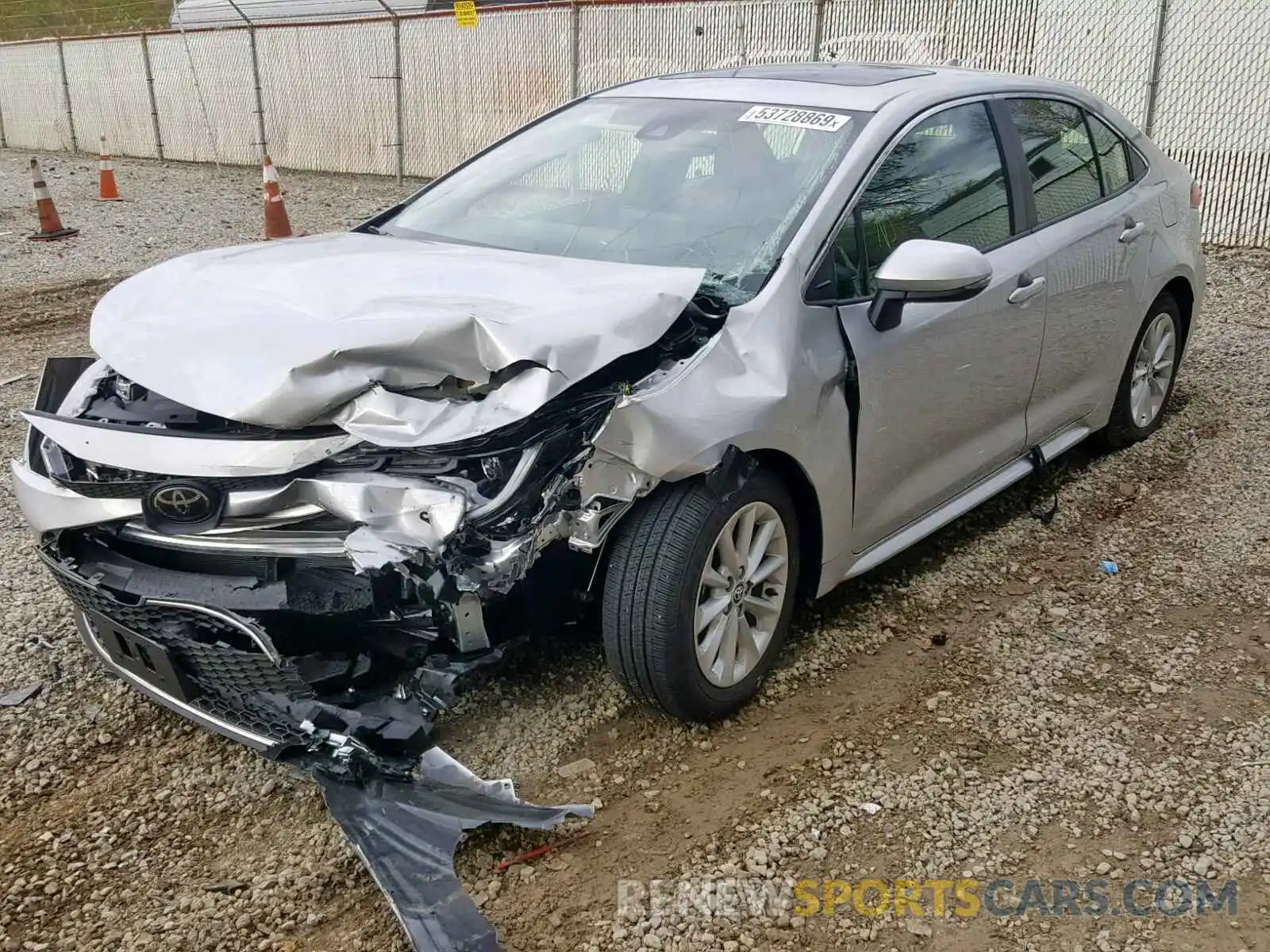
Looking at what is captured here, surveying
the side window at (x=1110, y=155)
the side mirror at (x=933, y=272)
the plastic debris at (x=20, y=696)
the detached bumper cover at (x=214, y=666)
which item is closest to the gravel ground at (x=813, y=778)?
the plastic debris at (x=20, y=696)

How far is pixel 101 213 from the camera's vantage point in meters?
12.9

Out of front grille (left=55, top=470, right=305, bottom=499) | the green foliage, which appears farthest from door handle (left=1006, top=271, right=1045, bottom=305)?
the green foliage

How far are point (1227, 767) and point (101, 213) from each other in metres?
13.0

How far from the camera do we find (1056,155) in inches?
173

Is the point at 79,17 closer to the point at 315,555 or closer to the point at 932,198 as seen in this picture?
the point at 932,198

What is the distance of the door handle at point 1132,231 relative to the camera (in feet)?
15.1

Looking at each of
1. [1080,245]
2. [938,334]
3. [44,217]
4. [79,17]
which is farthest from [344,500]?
[79,17]

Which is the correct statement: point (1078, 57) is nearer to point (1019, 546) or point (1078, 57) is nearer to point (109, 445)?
point (1019, 546)

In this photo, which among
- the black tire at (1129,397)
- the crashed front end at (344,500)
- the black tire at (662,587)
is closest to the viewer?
the crashed front end at (344,500)

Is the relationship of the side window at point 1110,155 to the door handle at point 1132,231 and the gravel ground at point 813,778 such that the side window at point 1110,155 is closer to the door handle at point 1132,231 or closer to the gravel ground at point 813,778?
the door handle at point 1132,231

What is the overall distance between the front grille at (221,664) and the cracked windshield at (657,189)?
155 centimetres

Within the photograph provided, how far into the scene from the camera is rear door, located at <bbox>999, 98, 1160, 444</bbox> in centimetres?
421

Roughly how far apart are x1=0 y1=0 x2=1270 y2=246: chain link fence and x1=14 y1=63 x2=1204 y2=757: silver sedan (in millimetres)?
5822

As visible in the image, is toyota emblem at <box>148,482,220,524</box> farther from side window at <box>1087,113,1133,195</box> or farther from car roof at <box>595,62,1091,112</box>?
side window at <box>1087,113,1133,195</box>
